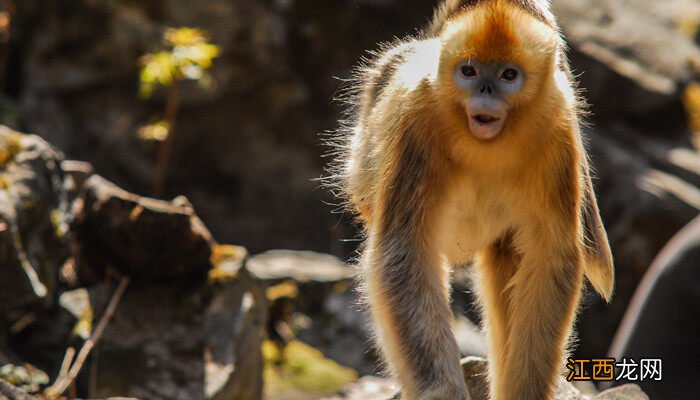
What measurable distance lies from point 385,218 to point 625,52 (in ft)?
25.4

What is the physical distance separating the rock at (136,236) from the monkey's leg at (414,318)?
2.32 meters

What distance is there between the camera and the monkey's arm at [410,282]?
4.24 m

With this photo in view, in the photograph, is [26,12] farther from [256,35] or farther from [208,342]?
[208,342]

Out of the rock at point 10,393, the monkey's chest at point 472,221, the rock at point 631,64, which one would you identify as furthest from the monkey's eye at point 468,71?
the rock at point 631,64

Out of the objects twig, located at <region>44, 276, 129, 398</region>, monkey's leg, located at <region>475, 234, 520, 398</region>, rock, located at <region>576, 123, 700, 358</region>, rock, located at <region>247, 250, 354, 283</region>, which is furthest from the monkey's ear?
rock, located at <region>576, 123, 700, 358</region>

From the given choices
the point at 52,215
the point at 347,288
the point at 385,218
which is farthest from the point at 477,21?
the point at 347,288

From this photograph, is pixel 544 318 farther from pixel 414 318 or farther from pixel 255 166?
pixel 255 166

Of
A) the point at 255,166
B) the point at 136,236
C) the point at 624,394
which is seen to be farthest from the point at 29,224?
the point at 255,166

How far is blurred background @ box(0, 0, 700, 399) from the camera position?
258 inches

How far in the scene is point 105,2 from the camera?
10547 mm

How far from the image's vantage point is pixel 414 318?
434 cm

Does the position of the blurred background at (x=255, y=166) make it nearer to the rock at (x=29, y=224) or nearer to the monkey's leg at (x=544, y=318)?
the rock at (x=29, y=224)

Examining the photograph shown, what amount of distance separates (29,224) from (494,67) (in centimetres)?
340

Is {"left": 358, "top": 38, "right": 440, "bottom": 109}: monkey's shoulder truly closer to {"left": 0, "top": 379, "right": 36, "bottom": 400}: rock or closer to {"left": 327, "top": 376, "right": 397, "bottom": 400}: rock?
{"left": 0, "top": 379, "right": 36, "bottom": 400}: rock
